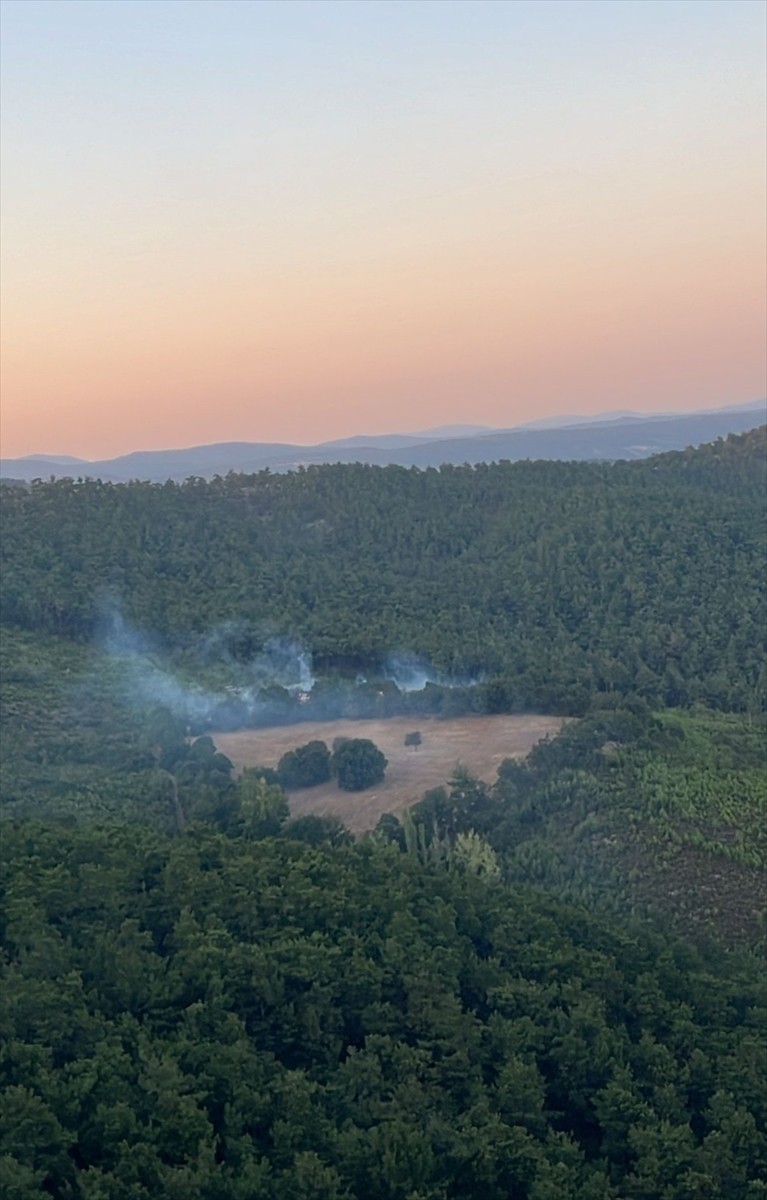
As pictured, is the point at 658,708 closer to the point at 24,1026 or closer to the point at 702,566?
the point at 702,566

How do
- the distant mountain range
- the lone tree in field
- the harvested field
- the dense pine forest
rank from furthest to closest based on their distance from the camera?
the distant mountain range
the lone tree in field
the harvested field
the dense pine forest

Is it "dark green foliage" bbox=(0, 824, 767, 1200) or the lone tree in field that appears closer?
"dark green foliage" bbox=(0, 824, 767, 1200)

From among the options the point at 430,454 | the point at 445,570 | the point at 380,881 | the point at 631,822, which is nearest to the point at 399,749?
the point at 631,822

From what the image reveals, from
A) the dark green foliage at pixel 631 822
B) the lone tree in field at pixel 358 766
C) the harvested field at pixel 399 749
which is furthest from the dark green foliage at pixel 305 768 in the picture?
→ the dark green foliage at pixel 631 822

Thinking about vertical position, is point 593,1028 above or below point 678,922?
above

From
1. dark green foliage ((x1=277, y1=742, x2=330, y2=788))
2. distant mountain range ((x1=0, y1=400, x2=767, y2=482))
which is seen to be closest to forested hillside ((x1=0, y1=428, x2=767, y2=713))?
dark green foliage ((x1=277, y1=742, x2=330, y2=788))

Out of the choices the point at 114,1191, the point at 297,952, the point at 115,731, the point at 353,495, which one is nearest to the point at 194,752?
the point at 115,731

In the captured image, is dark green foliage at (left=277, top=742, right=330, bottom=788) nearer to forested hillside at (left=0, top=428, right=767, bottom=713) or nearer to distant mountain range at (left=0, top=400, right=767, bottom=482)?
forested hillside at (left=0, top=428, right=767, bottom=713)

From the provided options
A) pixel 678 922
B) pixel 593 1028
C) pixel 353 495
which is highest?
pixel 353 495
